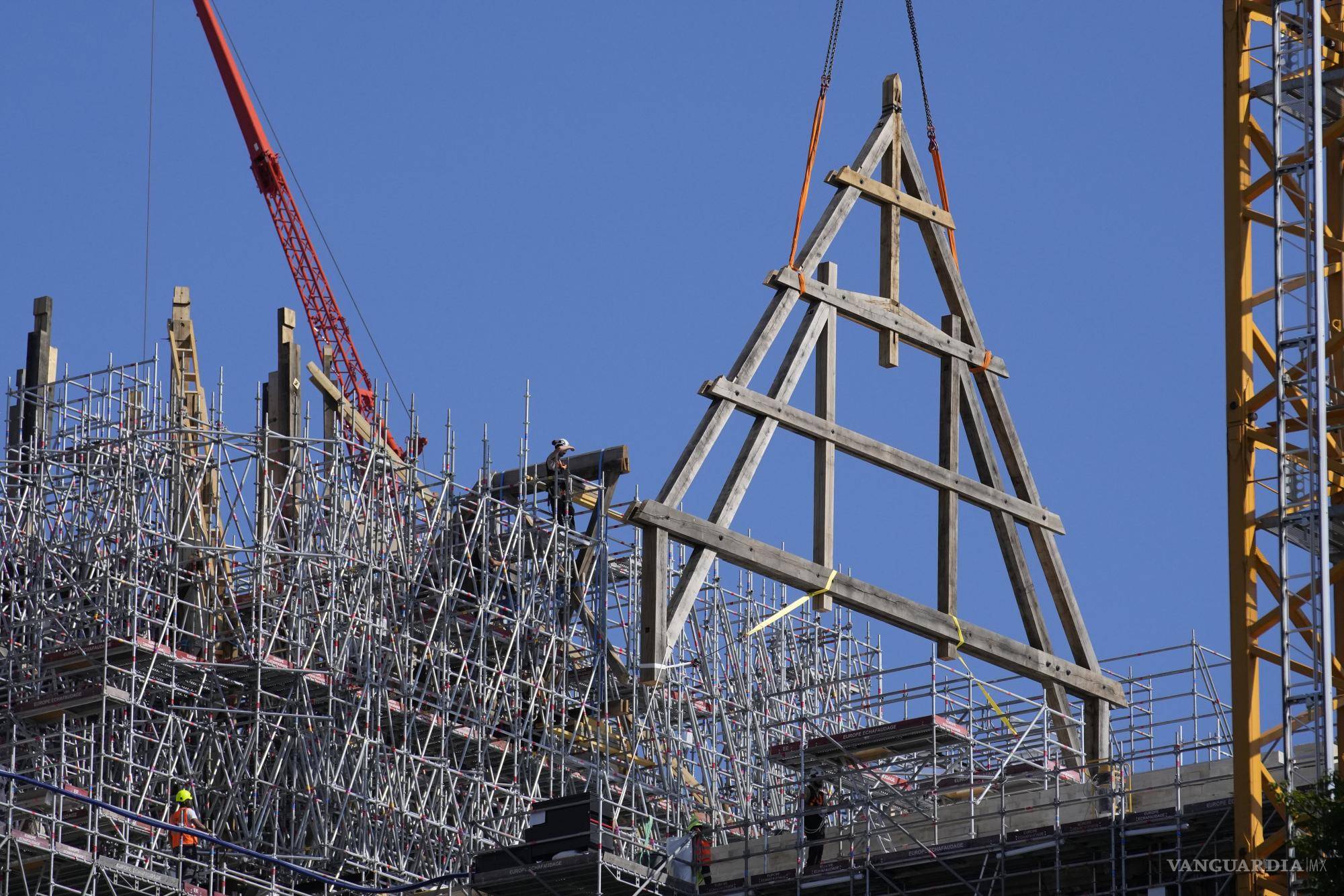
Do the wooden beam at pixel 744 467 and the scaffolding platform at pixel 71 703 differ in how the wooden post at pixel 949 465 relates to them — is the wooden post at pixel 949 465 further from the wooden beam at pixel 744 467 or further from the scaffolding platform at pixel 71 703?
the scaffolding platform at pixel 71 703

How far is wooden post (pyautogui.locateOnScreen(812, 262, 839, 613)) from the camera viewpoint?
114 ft

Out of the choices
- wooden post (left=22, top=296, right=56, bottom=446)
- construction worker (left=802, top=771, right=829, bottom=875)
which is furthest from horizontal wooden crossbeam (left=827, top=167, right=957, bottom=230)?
wooden post (left=22, top=296, right=56, bottom=446)

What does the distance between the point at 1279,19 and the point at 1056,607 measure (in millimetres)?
8936

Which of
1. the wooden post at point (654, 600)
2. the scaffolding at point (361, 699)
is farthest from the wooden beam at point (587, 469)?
the wooden post at point (654, 600)

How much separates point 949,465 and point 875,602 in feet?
8.67

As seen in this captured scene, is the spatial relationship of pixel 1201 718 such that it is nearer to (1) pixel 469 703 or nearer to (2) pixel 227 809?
(1) pixel 469 703

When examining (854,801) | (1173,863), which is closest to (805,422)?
(854,801)

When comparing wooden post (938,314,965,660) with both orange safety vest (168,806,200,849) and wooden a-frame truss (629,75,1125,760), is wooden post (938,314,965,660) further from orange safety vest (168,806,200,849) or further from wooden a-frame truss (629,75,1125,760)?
orange safety vest (168,806,200,849)

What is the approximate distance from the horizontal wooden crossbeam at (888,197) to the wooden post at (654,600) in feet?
19.3

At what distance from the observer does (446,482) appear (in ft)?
144

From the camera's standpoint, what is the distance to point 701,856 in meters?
36.7

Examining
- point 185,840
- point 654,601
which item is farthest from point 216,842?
point 654,601

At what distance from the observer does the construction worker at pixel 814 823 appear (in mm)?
35469

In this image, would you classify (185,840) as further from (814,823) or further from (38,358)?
(38,358)
